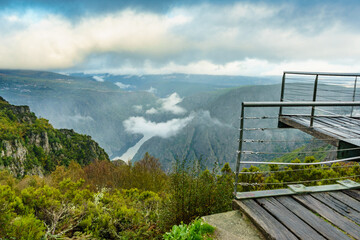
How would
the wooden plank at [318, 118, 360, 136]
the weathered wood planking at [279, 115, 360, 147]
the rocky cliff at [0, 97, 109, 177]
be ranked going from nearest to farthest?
1. the weathered wood planking at [279, 115, 360, 147]
2. the wooden plank at [318, 118, 360, 136]
3. the rocky cliff at [0, 97, 109, 177]

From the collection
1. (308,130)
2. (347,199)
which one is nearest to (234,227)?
(347,199)

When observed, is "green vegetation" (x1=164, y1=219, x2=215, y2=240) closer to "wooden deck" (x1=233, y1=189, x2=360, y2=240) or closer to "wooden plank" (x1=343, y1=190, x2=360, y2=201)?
"wooden deck" (x1=233, y1=189, x2=360, y2=240)

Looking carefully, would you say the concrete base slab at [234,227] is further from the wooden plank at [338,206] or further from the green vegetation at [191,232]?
the wooden plank at [338,206]

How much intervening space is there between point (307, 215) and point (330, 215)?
10.1 inches

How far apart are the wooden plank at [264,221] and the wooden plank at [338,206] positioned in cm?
84

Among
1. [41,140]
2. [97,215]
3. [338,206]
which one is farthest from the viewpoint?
[41,140]

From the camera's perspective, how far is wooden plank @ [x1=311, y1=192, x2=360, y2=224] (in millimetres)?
2568

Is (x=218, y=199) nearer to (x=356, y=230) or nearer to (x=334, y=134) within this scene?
(x=356, y=230)

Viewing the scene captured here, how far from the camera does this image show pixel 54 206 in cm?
359

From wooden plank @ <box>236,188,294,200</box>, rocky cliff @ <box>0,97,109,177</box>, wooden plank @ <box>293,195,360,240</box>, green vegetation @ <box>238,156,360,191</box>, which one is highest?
wooden plank @ <box>236,188,294,200</box>

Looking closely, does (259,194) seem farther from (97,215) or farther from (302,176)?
(302,176)

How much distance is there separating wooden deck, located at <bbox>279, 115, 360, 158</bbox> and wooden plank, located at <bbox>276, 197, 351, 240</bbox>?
2239 millimetres

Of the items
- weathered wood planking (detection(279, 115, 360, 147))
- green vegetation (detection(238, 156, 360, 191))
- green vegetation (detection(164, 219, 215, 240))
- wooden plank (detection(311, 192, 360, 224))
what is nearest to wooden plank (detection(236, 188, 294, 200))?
wooden plank (detection(311, 192, 360, 224))

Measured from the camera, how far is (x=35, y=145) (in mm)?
71375
